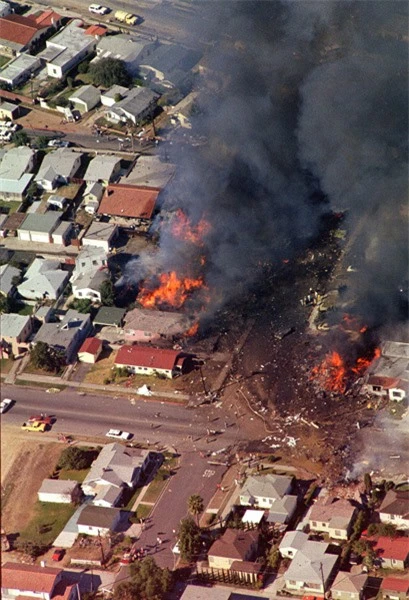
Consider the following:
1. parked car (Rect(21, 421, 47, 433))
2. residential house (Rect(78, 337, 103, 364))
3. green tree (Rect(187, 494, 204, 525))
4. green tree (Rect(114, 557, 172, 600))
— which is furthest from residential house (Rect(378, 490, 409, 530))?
residential house (Rect(78, 337, 103, 364))

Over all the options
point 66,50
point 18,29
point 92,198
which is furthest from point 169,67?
point 92,198

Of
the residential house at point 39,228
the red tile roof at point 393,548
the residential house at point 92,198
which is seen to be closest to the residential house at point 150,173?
the residential house at point 92,198

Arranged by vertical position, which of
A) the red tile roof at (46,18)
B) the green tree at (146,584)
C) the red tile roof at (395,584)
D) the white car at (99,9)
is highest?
the green tree at (146,584)

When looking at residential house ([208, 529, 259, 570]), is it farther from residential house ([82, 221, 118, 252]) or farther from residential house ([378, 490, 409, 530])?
residential house ([82, 221, 118, 252])

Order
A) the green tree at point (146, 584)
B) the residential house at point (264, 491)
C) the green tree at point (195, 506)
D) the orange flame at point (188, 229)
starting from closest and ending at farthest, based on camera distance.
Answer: the green tree at point (146, 584), the green tree at point (195, 506), the residential house at point (264, 491), the orange flame at point (188, 229)

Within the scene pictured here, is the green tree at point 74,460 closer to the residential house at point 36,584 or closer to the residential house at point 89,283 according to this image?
the residential house at point 36,584

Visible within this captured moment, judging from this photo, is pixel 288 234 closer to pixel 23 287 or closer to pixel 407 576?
pixel 23 287

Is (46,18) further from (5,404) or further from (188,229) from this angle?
(5,404)

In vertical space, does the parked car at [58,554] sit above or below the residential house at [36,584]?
below

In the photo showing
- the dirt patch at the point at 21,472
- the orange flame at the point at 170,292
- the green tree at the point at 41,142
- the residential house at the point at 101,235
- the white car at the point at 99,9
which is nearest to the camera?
the dirt patch at the point at 21,472
